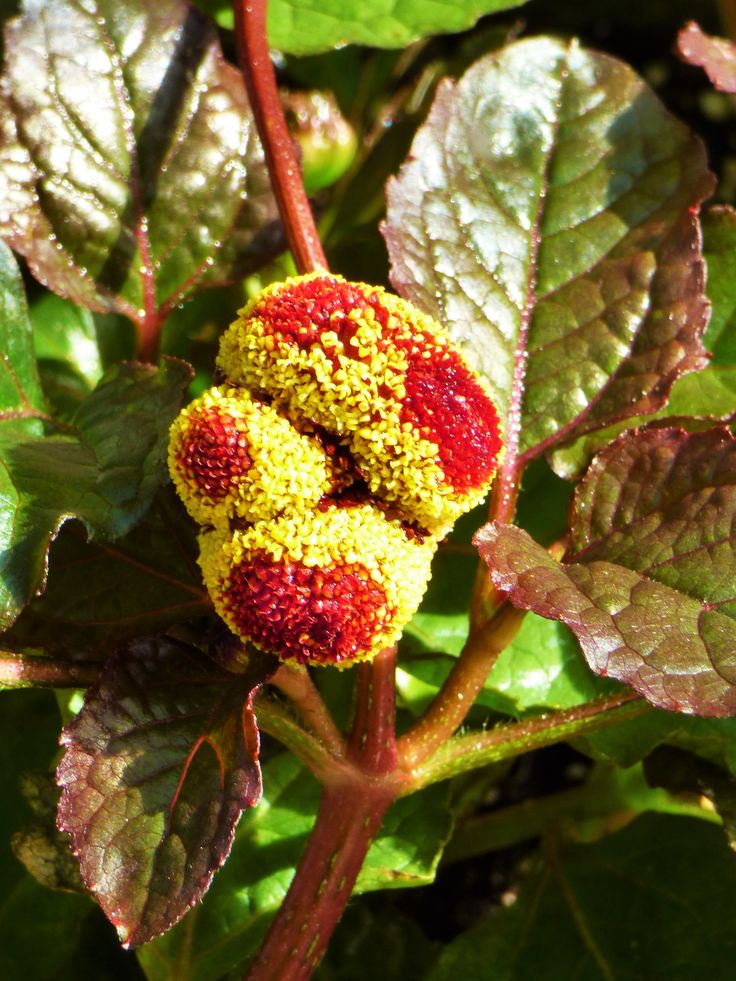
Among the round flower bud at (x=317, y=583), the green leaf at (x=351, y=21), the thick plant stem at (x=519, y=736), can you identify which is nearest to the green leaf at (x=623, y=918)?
the thick plant stem at (x=519, y=736)

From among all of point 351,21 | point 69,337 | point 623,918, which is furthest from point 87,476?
point 623,918

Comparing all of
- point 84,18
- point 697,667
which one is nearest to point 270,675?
point 697,667

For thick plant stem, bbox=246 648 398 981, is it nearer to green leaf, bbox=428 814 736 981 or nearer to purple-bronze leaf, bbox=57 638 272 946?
purple-bronze leaf, bbox=57 638 272 946

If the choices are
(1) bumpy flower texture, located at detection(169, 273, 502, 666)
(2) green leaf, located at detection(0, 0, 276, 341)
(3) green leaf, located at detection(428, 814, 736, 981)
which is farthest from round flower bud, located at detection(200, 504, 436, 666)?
(3) green leaf, located at detection(428, 814, 736, 981)

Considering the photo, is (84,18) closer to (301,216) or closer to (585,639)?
(301,216)

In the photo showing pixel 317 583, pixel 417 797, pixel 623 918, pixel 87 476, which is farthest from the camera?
pixel 623 918

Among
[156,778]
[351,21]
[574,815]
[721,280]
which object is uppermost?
[351,21]

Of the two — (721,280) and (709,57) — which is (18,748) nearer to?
(721,280)
